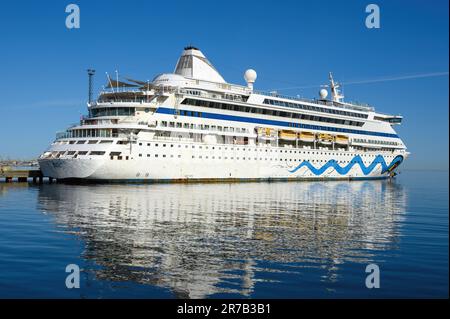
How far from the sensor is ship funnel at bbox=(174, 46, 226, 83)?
57.3 meters

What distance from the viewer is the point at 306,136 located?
62.7 m

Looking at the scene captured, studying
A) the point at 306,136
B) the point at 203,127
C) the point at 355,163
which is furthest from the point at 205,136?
the point at 355,163

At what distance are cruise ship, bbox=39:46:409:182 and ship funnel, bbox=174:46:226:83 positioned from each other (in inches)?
5.7

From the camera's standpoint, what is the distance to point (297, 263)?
13.0 metres

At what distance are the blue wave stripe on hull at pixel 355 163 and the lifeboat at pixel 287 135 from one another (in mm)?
3741

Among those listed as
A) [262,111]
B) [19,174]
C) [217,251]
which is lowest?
[217,251]

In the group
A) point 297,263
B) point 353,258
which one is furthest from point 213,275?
point 353,258

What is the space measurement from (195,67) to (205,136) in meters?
10.5

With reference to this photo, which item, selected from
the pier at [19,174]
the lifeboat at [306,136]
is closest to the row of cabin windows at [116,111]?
the pier at [19,174]

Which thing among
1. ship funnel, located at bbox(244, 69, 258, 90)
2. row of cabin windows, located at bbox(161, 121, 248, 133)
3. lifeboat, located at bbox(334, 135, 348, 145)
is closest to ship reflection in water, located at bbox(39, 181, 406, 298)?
row of cabin windows, located at bbox(161, 121, 248, 133)

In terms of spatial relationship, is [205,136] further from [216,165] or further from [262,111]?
[262,111]

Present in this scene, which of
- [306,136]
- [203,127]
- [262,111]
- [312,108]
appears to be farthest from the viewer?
[312,108]

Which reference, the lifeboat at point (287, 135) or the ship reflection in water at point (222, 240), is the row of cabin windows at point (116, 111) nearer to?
the lifeboat at point (287, 135)
